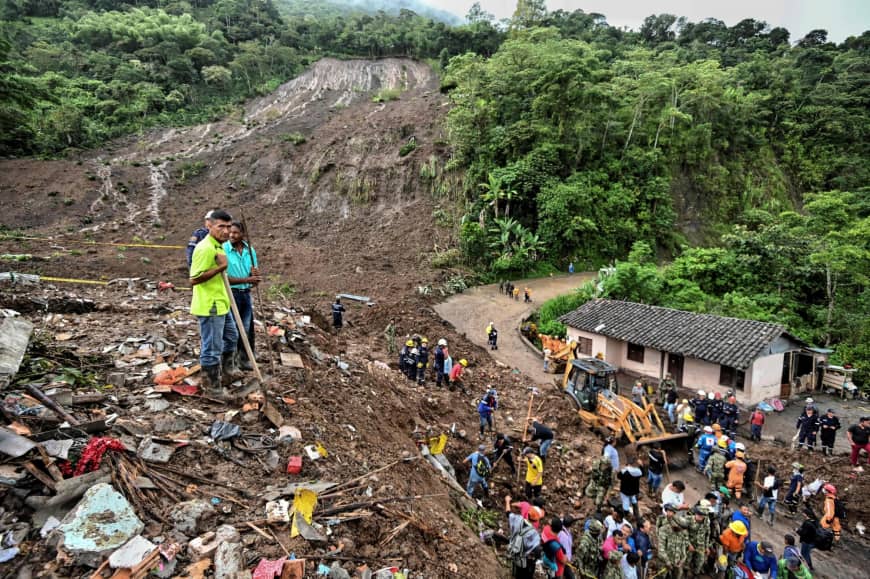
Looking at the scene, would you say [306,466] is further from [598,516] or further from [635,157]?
[635,157]

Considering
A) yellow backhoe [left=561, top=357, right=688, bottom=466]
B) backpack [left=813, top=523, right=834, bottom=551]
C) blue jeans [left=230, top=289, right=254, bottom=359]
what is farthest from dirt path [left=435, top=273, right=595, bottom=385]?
blue jeans [left=230, top=289, right=254, bottom=359]

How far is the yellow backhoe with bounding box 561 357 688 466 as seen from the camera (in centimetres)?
1122

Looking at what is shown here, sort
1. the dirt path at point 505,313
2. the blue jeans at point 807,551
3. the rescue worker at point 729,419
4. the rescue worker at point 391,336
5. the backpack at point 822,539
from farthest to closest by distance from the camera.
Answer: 1. the dirt path at point 505,313
2. the rescue worker at point 391,336
3. the rescue worker at point 729,419
4. the blue jeans at point 807,551
5. the backpack at point 822,539

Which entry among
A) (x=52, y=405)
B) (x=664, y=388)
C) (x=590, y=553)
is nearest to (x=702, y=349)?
(x=664, y=388)

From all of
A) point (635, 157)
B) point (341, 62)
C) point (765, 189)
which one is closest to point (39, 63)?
point (341, 62)

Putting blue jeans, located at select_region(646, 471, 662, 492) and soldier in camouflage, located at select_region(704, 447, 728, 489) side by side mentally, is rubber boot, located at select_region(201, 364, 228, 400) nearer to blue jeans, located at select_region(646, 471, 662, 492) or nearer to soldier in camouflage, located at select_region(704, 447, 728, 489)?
blue jeans, located at select_region(646, 471, 662, 492)

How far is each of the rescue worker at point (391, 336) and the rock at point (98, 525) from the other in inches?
464

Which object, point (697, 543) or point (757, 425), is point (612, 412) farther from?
point (697, 543)

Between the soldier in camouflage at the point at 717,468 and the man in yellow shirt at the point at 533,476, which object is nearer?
the man in yellow shirt at the point at 533,476

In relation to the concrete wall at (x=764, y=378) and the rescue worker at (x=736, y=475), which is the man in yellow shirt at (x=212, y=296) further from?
the concrete wall at (x=764, y=378)

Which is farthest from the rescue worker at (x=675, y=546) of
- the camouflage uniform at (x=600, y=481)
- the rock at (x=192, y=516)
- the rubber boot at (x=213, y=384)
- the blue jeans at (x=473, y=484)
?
the rubber boot at (x=213, y=384)

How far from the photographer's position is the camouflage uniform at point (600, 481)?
8445 mm

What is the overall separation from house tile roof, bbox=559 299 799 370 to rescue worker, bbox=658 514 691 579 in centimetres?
870

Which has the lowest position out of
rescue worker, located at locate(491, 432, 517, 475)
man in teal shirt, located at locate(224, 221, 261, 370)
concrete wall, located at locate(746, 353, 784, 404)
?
concrete wall, located at locate(746, 353, 784, 404)
